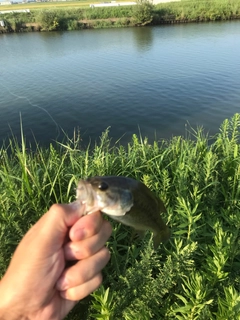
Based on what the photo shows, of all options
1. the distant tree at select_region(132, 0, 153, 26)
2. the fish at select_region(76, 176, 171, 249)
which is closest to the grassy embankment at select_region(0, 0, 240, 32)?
the distant tree at select_region(132, 0, 153, 26)

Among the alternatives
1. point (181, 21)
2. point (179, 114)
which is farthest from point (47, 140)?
point (181, 21)

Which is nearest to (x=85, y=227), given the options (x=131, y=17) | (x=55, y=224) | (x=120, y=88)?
(x=55, y=224)

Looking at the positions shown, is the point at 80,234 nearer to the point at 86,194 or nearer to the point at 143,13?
the point at 86,194

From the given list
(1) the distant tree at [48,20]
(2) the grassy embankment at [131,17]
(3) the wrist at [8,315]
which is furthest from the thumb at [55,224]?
(1) the distant tree at [48,20]

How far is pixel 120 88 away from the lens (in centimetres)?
1647

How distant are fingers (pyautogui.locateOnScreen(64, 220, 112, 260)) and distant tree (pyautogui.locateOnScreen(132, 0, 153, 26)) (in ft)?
143

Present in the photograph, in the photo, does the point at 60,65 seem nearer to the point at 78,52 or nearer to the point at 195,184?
the point at 78,52

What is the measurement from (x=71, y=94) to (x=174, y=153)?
453 inches

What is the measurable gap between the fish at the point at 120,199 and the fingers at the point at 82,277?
1.01 ft

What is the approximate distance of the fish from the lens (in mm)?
1721

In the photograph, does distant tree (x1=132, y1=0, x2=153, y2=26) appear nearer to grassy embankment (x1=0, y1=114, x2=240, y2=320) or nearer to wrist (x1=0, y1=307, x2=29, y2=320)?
grassy embankment (x1=0, y1=114, x2=240, y2=320)

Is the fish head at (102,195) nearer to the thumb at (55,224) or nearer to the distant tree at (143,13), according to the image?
the thumb at (55,224)

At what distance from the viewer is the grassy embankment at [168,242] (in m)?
2.38

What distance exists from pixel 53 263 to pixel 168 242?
1986 mm
